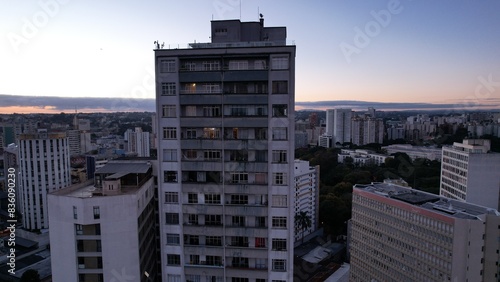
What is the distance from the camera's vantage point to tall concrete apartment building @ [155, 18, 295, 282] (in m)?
14.0

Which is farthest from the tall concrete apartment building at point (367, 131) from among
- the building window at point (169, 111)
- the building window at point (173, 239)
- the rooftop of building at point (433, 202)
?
the building window at point (173, 239)

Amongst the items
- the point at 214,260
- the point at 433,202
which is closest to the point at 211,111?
the point at 214,260

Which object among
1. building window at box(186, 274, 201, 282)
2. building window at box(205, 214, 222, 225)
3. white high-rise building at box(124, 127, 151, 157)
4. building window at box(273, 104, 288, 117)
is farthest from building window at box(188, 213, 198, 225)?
white high-rise building at box(124, 127, 151, 157)

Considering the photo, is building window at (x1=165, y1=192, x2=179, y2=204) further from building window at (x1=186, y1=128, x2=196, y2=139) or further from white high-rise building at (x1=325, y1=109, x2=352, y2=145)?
white high-rise building at (x1=325, y1=109, x2=352, y2=145)

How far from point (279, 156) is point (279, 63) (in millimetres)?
3950

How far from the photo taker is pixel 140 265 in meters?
16.3

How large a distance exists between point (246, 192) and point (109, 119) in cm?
9926

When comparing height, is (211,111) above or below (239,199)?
above

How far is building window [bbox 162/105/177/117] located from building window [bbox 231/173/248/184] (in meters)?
3.78

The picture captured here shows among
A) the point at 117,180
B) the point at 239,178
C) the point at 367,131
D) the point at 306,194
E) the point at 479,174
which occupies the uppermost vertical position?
the point at 239,178

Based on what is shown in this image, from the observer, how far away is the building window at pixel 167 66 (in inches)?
570

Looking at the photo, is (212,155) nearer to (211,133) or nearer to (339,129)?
(211,133)

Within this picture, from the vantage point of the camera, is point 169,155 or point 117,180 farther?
point 117,180

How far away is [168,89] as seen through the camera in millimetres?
14625
